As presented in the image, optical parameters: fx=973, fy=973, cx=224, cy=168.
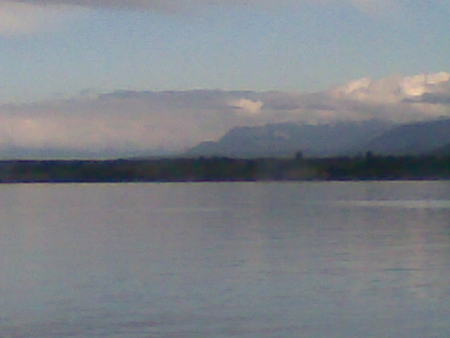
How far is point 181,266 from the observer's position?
1430cm

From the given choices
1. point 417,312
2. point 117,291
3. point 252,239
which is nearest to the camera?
point 417,312

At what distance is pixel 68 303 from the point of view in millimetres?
10680

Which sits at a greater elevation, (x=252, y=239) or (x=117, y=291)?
(x=252, y=239)

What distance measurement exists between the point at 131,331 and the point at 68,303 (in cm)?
177

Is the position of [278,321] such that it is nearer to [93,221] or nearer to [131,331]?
[131,331]

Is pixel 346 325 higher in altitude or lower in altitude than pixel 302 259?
lower

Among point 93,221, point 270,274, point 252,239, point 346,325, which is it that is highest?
point 93,221

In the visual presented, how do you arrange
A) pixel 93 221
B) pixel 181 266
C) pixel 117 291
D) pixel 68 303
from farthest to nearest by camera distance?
pixel 93 221 < pixel 181 266 < pixel 117 291 < pixel 68 303

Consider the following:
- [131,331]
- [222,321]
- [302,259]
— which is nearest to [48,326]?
[131,331]

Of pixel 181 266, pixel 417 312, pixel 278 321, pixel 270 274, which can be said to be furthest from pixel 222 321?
pixel 181 266

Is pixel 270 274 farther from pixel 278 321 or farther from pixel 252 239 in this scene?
pixel 252 239

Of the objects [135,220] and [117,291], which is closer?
[117,291]

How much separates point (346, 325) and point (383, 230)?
41.6 feet

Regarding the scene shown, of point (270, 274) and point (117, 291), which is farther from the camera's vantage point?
point (270, 274)
